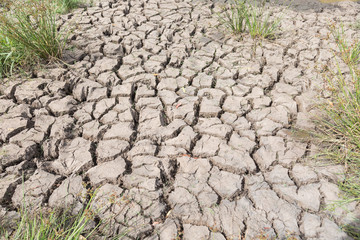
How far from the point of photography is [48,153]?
6.90ft

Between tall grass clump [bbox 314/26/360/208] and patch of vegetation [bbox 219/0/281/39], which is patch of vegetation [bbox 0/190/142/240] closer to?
tall grass clump [bbox 314/26/360/208]

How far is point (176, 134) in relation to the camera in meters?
2.26

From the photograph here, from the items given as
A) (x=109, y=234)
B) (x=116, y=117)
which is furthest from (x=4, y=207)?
(x=116, y=117)

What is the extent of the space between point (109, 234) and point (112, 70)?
1.66m

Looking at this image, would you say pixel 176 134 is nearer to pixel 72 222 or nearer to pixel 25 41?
pixel 72 222

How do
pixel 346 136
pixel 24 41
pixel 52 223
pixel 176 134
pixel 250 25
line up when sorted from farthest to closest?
pixel 250 25 → pixel 24 41 → pixel 176 134 → pixel 346 136 → pixel 52 223

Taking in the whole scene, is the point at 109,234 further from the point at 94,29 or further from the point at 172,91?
the point at 94,29

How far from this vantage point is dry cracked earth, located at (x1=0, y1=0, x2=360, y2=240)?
1.76 meters

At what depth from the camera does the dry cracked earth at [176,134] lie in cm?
176

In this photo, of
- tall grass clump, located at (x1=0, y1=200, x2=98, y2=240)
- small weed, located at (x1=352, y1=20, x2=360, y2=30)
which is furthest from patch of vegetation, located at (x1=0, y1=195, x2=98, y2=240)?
small weed, located at (x1=352, y1=20, x2=360, y2=30)

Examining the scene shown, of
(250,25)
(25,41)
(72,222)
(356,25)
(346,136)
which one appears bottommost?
(72,222)

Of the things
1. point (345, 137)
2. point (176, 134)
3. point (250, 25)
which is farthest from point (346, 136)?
point (250, 25)

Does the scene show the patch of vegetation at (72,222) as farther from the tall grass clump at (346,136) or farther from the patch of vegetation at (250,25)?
the patch of vegetation at (250,25)

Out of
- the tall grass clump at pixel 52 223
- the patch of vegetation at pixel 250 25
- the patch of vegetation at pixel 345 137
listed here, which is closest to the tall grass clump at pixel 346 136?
the patch of vegetation at pixel 345 137
